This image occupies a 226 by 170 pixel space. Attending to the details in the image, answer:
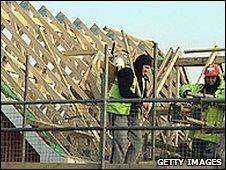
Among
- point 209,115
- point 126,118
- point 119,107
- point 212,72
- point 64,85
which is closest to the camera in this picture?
point 209,115

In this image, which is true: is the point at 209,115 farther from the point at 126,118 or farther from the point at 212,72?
the point at 126,118

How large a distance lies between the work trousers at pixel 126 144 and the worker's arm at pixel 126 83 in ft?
1.20

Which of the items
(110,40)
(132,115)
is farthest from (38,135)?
(110,40)

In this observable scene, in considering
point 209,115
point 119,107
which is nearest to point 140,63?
point 119,107

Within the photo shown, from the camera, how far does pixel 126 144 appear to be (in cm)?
1195

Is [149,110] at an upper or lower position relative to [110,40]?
lower

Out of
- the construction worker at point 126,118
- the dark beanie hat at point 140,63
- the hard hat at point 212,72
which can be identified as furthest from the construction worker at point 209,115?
the dark beanie hat at point 140,63

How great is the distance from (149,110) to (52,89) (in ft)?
8.40

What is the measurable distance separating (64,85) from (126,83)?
11.1ft

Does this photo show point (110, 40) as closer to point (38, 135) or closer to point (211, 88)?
point (38, 135)

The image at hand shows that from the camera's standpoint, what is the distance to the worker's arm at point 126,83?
12.0 m

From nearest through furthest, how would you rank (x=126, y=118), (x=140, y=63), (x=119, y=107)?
(x=119, y=107)
(x=126, y=118)
(x=140, y=63)

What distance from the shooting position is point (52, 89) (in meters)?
15.0

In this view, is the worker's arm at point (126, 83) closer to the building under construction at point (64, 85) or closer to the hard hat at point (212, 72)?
the building under construction at point (64, 85)
